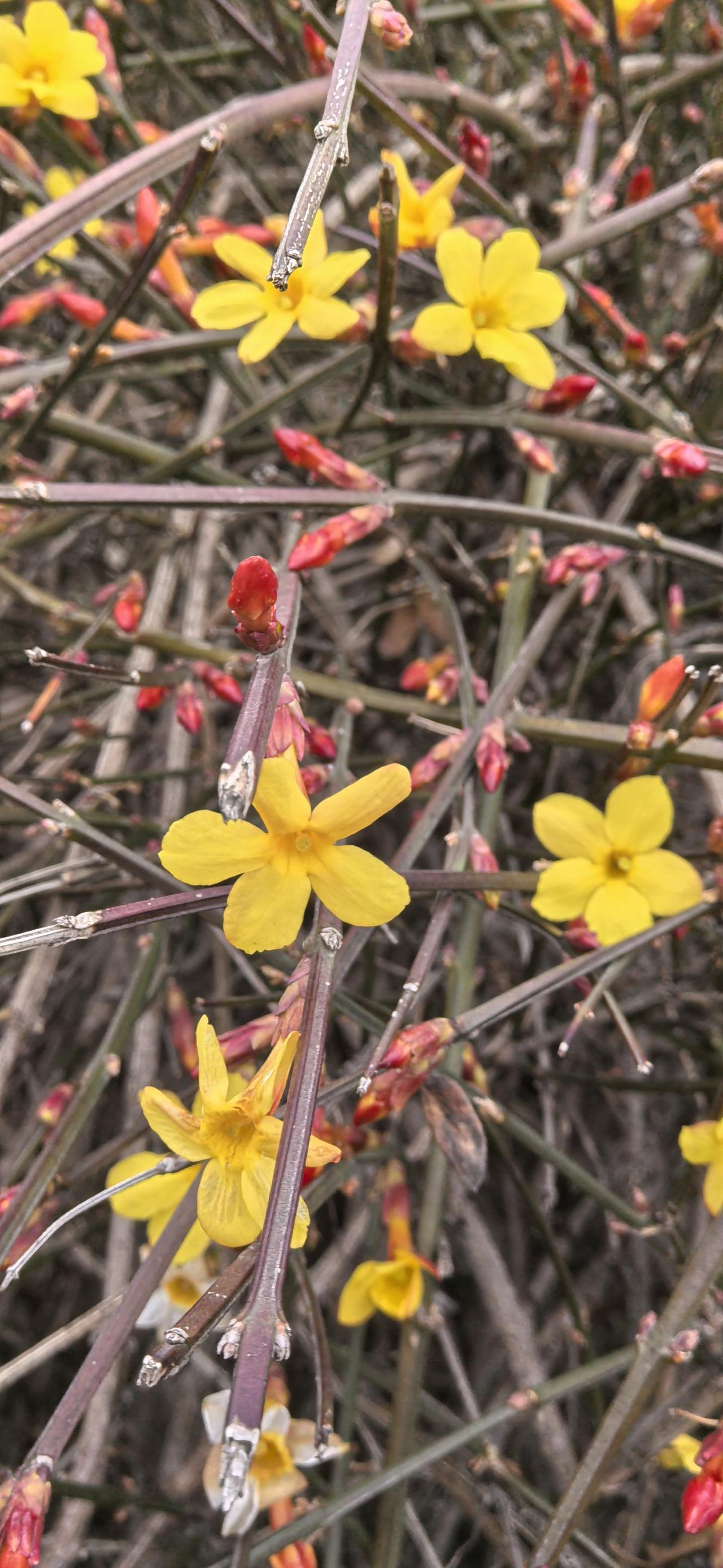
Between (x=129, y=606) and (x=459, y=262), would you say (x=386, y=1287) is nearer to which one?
(x=129, y=606)

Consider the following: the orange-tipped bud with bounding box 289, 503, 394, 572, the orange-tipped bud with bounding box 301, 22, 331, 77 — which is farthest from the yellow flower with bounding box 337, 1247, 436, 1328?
the orange-tipped bud with bounding box 301, 22, 331, 77

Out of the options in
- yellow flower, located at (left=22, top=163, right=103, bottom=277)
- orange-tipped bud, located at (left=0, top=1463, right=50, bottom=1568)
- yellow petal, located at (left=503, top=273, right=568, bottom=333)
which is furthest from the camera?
yellow flower, located at (left=22, top=163, right=103, bottom=277)

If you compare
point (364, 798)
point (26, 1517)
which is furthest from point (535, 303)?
point (26, 1517)

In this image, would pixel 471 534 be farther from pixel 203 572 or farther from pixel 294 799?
pixel 294 799

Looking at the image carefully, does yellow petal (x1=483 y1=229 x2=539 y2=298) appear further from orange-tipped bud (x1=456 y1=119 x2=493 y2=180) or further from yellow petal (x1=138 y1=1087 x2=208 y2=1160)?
yellow petal (x1=138 y1=1087 x2=208 y2=1160)

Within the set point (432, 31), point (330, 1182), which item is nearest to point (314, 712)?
point (330, 1182)

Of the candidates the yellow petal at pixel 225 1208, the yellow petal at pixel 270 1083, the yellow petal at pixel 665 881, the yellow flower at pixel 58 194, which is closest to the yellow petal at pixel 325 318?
the yellow flower at pixel 58 194
